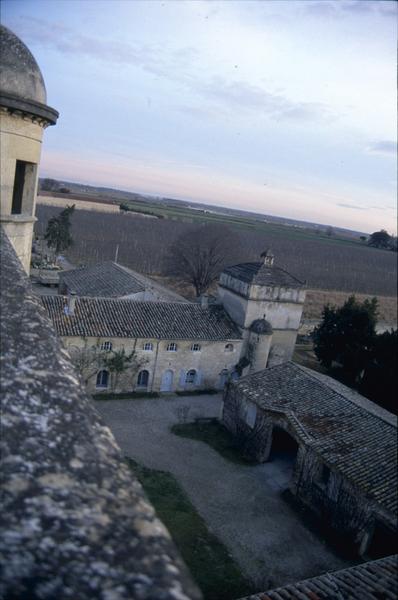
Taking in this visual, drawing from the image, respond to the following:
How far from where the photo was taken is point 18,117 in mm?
10797

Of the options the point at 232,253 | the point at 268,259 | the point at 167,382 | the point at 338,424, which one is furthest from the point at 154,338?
the point at 232,253

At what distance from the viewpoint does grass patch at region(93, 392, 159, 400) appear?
25.5m

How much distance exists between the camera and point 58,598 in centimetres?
257

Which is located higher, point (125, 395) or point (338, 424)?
point (338, 424)

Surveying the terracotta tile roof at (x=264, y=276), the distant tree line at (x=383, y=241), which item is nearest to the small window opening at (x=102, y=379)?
the terracotta tile roof at (x=264, y=276)

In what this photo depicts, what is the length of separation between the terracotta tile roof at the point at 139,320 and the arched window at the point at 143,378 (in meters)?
2.13

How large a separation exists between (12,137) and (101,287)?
2539 cm

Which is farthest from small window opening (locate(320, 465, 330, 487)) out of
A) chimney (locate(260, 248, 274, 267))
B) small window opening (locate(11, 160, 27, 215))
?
chimney (locate(260, 248, 274, 267))

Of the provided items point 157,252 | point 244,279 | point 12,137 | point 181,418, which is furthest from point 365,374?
point 157,252

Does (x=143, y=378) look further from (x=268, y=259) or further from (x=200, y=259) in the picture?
(x=200, y=259)

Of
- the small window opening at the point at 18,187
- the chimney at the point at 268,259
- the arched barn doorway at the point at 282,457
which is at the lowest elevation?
the arched barn doorway at the point at 282,457

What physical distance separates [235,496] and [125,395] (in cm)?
978

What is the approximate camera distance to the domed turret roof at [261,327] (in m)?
28.6

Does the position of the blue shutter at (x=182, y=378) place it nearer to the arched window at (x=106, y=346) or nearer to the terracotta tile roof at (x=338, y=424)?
the arched window at (x=106, y=346)
